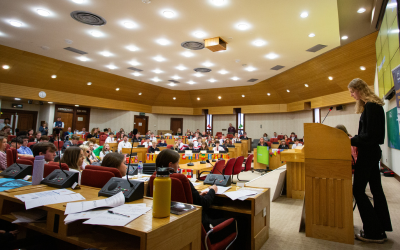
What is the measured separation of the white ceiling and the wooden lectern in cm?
388

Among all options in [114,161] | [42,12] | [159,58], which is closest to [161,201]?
[114,161]

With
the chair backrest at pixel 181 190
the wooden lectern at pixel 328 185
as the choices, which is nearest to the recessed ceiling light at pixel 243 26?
the wooden lectern at pixel 328 185

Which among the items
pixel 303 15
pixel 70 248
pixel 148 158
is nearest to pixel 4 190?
pixel 70 248

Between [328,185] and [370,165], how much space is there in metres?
0.47

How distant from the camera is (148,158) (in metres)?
6.84

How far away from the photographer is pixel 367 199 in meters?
2.47

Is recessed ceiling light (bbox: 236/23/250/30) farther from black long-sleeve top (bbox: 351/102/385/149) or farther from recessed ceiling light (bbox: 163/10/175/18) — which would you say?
black long-sleeve top (bbox: 351/102/385/149)

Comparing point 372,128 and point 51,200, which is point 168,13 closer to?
point 372,128

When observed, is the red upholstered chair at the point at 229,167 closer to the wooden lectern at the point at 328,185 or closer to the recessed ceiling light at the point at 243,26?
the wooden lectern at the point at 328,185

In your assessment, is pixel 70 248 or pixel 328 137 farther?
pixel 328 137

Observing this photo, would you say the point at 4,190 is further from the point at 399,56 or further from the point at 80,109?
the point at 80,109

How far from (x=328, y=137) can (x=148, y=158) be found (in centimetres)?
532

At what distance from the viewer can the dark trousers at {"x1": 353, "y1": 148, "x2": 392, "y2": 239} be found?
2.44m

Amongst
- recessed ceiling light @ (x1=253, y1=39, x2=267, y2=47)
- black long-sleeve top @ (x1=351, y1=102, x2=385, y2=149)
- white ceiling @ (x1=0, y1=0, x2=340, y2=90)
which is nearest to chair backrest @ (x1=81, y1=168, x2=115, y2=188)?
black long-sleeve top @ (x1=351, y1=102, x2=385, y2=149)
